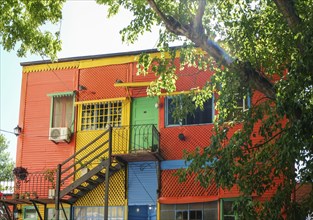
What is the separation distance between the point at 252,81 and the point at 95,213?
8889 mm

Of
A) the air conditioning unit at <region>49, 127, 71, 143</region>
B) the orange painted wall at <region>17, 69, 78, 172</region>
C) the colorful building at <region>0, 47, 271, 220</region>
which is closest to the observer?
the colorful building at <region>0, 47, 271, 220</region>

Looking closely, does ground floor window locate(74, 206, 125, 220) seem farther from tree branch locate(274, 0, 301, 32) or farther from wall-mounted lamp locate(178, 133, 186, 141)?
tree branch locate(274, 0, 301, 32)

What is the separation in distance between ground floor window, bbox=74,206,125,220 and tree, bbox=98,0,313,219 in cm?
479

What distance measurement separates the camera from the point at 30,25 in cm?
1620

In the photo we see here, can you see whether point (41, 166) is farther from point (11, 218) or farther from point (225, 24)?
point (225, 24)

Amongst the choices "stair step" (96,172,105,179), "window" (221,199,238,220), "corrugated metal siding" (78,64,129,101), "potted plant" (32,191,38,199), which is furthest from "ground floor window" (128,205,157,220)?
"corrugated metal siding" (78,64,129,101)

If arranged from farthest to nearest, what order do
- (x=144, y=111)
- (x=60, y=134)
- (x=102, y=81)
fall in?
(x=102, y=81), (x=60, y=134), (x=144, y=111)

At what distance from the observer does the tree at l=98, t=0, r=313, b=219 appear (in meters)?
11.0

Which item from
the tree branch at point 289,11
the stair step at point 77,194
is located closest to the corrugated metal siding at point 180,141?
the stair step at point 77,194

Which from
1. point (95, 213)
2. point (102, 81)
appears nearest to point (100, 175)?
point (95, 213)

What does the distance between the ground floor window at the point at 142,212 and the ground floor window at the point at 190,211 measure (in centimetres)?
59

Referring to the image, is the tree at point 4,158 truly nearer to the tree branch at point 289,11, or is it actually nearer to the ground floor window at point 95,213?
the ground floor window at point 95,213

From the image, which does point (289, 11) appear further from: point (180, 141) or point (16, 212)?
point (16, 212)

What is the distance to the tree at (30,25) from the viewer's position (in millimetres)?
15820
